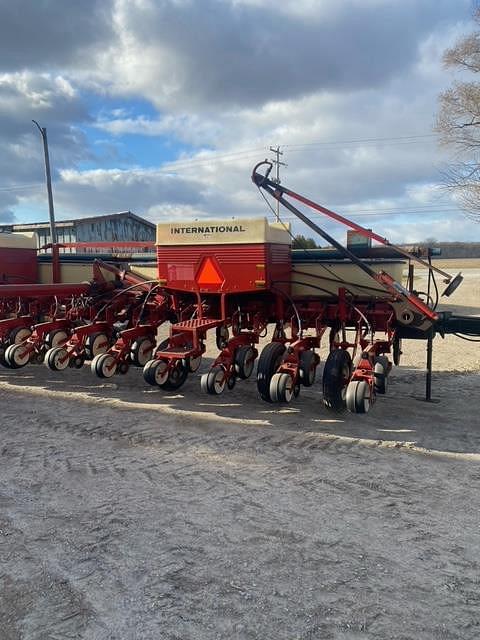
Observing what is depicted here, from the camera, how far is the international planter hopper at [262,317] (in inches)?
245

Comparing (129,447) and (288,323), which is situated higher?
(288,323)

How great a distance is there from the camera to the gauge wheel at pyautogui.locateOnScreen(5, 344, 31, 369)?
24.5ft

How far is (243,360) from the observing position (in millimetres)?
6535

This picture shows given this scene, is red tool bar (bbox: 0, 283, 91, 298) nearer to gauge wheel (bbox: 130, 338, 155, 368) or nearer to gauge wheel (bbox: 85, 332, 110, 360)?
gauge wheel (bbox: 85, 332, 110, 360)

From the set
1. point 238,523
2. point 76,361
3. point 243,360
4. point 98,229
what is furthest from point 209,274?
point 98,229

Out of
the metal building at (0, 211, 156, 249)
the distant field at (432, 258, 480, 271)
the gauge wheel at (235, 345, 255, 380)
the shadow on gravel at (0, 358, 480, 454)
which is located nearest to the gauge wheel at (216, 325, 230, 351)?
the shadow on gravel at (0, 358, 480, 454)

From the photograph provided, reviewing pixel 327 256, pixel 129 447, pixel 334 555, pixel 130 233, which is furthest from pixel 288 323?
pixel 130 233

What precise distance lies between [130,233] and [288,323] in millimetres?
19914

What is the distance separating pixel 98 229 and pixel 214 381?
17987mm

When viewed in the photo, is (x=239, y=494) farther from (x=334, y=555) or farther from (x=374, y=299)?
(x=374, y=299)

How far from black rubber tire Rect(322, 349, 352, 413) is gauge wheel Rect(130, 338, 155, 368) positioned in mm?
2506

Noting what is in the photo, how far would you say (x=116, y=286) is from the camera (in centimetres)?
859

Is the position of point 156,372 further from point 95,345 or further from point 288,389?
point 288,389

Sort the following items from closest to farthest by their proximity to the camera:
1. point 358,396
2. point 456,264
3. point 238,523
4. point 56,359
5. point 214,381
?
point 238,523, point 358,396, point 214,381, point 56,359, point 456,264
